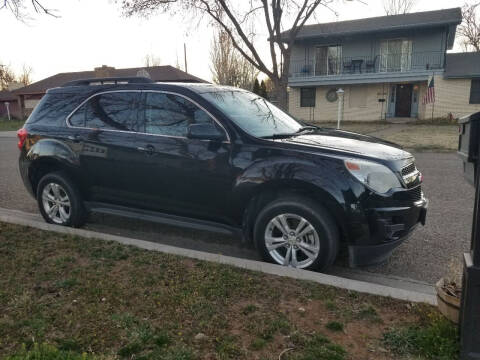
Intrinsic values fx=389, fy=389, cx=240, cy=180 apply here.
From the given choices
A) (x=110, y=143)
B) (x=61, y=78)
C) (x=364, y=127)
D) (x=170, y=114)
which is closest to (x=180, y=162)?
(x=170, y=114)

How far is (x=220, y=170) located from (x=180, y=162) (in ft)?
1.62

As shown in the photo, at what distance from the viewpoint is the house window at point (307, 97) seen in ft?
95.8

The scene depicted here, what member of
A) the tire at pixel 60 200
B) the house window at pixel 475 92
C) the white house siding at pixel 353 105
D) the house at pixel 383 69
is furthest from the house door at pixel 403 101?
the tire at pixel 60 200

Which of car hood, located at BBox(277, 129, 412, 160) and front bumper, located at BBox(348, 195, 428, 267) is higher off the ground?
car hood, located at BBox(277, 129, 412, 160)

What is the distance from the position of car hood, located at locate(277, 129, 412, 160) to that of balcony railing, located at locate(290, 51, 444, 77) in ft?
78.5

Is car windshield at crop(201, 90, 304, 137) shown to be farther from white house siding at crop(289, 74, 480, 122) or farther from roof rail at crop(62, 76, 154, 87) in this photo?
white house siding at crop(289, 74, 480, 122)

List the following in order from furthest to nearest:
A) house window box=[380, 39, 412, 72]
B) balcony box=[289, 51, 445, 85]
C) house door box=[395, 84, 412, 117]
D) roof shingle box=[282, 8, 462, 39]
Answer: house door box=[395, 84, 412, 117], house window box=[380, 39, 412, 72], balcony box=[289, 51, 445, 85], roof shingle box=[282, 8, 462, 39]

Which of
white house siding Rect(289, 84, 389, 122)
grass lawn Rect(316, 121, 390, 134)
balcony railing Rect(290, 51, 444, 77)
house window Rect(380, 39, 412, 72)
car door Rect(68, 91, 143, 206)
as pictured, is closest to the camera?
car door Rect(68, 91, 143, 206)

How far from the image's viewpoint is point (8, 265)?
3734 mm

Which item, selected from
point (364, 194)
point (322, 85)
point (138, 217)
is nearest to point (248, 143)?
point (364, 194)

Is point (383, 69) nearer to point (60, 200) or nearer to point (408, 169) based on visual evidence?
point (408, 169)

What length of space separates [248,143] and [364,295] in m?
1.78

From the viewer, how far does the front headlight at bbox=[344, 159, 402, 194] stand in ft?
11.5

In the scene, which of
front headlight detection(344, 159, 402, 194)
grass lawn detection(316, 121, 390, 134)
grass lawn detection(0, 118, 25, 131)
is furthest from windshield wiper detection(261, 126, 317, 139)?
grass lawn detection(0, 118, 25, 131)
